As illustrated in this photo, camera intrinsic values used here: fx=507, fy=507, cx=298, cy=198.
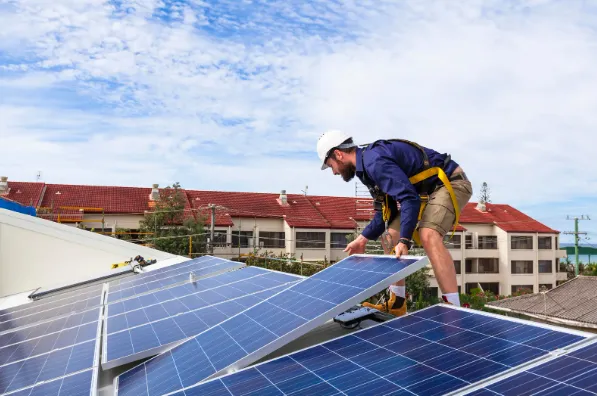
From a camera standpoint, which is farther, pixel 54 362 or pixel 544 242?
pixel 544 242

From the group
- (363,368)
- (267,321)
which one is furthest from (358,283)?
(363,368)

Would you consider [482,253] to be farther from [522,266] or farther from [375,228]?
[375,228]

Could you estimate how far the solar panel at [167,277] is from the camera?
7.58 metres

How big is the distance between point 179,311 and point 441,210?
288cm

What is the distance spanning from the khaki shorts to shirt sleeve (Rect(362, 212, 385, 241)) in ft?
3.40

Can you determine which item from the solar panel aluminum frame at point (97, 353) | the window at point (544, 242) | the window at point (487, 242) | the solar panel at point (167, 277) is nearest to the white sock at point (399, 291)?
the solar panel aluminum frame at point (97, 353)

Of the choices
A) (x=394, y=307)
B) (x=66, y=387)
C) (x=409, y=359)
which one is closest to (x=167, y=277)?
(x=394, y=307)

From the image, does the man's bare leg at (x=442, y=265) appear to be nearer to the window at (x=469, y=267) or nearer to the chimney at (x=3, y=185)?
the chimney at (x=3, y=185)

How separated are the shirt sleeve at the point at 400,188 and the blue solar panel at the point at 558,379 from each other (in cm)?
179

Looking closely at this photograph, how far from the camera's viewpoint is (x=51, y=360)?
4.32 meters

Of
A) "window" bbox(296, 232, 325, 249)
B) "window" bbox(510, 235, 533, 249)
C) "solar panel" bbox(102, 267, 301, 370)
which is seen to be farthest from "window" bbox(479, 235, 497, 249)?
"solar panel" bbox(102, 267, 301, 370)

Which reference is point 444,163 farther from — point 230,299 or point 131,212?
point 131,212

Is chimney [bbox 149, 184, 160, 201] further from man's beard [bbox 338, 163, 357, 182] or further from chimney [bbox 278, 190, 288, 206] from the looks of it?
man's beard [bbox 338, 163, 357, 182]

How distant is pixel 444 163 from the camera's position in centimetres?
492
